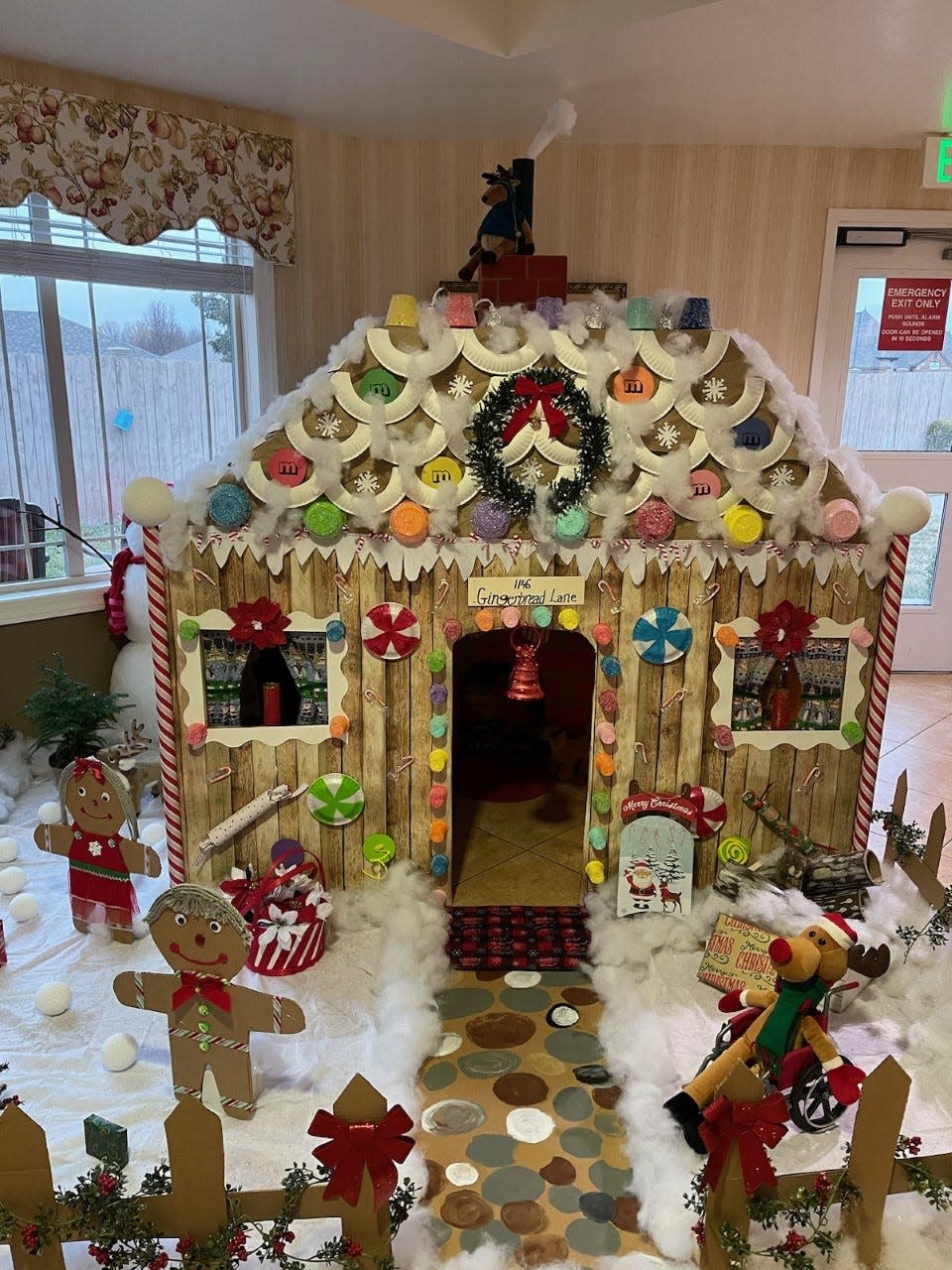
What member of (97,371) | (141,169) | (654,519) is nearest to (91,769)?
(654,519)

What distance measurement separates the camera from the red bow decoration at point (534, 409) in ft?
8.80

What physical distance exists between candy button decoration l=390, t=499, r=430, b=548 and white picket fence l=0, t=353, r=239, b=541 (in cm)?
211

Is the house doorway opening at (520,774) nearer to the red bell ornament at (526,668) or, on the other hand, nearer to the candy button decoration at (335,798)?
the red bell ornament at (526,668)

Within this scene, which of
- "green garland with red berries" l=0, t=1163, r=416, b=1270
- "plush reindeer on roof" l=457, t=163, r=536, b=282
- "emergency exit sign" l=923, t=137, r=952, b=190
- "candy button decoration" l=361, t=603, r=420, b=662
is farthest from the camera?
"emergency exit sign" l=923, t=137, r=952, b=190

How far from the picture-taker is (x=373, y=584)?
112 inches

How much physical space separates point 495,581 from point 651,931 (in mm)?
1171

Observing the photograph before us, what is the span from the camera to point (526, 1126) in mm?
2266

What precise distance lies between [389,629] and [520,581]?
1.36 ft

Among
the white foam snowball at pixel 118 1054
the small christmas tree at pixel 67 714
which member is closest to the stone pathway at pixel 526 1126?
the white foam snowball at pixel 118 1054

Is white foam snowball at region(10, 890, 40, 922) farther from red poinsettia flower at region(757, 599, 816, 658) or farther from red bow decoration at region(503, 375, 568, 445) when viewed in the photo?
red poinsettia flower at region(757, 599, 816, 658)

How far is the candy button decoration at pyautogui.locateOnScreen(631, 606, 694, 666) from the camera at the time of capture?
9.37 feet

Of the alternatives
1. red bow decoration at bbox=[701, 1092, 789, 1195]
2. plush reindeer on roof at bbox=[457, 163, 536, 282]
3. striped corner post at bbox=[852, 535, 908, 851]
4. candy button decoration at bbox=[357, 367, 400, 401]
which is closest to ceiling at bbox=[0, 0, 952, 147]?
plush reindeer on roof at bbox=[457, 163, 536, 282]

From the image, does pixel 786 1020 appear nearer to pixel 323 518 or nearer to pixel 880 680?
pixel 880 680

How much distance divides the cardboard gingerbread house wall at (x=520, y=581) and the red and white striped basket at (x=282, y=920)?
19 cm
